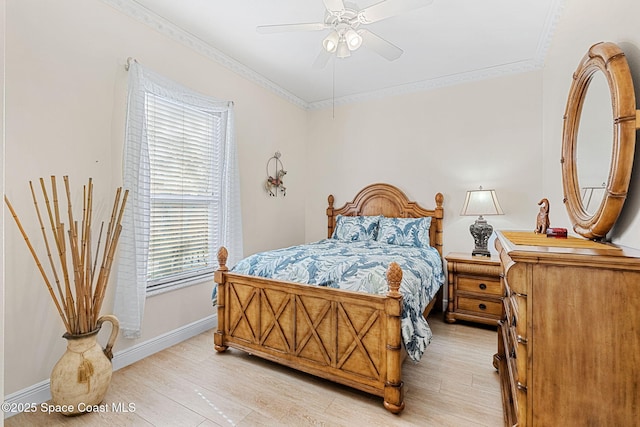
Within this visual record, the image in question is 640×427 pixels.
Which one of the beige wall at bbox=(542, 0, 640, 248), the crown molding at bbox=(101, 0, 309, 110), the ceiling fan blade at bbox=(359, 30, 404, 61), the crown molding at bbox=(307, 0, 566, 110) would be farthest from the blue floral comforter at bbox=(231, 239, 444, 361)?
the crown molding at bbox=(307, 0, 566, 110)

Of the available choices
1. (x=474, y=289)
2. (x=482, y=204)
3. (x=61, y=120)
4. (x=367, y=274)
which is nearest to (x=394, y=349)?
(x=367, y=274)

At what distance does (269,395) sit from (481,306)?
2.28m

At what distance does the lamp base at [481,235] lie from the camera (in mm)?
3219

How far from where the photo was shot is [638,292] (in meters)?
0.90

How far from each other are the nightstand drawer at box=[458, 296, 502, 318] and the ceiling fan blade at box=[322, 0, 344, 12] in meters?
2.86

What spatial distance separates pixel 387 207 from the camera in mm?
3945

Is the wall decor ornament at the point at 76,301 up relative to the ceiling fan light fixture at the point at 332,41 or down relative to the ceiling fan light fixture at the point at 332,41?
down

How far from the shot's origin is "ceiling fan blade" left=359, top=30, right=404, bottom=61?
2.02 meters

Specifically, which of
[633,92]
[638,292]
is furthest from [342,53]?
[638,292]

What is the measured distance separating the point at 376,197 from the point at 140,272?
9.37 ft

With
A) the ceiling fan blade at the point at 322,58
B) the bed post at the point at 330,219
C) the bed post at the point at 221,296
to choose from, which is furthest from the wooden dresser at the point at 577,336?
the bed post at the point at 330,219

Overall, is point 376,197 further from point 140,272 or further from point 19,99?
point 19,99

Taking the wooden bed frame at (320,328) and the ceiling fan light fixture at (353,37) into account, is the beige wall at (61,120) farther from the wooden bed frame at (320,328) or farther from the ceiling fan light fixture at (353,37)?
the ceiling fan light fixture at (353,37)

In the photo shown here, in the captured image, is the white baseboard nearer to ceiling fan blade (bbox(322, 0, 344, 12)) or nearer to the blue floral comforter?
the blue floral comforter
